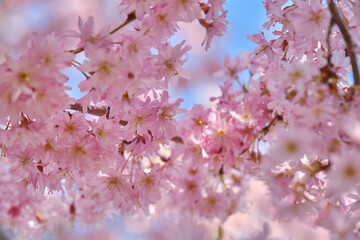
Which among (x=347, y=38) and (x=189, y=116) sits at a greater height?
(x=347, y=38)

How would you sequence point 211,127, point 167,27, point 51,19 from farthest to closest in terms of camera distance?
point 51,19, point 211,127, point 167,27

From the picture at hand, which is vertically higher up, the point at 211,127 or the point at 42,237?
the point at 211,127

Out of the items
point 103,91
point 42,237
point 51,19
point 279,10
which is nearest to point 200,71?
point 51,19

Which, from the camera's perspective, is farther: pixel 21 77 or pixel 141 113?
pixel 141 113

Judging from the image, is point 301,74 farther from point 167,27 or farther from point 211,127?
point 211,127

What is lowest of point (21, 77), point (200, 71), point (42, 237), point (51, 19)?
point (200, 71)

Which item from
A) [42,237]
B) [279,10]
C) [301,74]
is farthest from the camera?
[42,237]

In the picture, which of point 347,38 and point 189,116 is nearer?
point 347,38

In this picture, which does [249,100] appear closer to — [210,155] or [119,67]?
[210,155]
